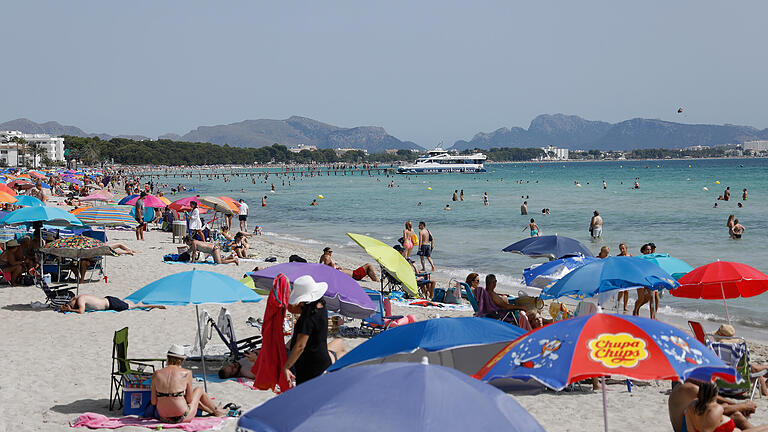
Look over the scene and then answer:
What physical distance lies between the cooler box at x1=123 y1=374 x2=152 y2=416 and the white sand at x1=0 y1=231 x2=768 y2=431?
7.5 inches

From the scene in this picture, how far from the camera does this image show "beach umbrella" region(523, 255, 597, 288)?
34.0 ft

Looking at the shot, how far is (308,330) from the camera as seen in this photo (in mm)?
5273

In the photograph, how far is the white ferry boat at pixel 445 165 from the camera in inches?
4771

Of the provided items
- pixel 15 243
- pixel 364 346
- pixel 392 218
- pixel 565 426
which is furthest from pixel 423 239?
pixel 392 218

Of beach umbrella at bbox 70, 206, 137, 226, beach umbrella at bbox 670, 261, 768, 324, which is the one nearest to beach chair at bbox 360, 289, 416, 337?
beach umbrella at bbox 670, 261, 768, 324

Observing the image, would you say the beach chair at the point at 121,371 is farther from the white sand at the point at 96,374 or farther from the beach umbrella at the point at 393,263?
the beach umbrella at the point at 393,263

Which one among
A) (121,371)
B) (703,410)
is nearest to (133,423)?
(121,371)

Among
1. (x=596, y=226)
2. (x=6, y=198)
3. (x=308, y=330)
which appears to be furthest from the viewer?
(x=596, y=226)

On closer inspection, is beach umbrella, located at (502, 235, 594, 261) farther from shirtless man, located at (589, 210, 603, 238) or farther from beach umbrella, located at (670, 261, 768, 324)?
shirtless man, located at (589, 210, 603, 238)

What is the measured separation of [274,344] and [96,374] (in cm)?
294

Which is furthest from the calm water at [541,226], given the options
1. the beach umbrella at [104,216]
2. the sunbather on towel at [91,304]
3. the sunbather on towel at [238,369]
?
the sunbather on towel at [91,304]

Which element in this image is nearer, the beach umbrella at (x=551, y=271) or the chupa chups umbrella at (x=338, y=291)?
the chupa chups umbrella at (x=338, y=291)

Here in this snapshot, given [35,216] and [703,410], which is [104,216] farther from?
[703,410]

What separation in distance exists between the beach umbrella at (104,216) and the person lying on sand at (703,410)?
18.4 m
